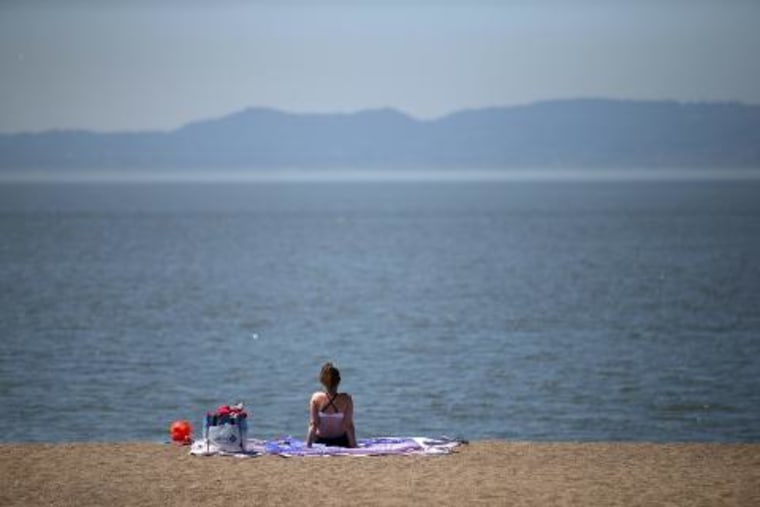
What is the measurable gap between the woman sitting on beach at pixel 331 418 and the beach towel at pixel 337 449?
0.47ft

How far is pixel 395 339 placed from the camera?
4594 cm

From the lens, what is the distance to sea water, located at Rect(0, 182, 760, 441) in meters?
29.8

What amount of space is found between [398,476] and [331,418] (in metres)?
1.83

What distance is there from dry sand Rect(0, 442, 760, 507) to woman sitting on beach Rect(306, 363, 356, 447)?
0.64 meters

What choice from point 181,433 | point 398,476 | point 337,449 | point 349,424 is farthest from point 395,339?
point 398,476

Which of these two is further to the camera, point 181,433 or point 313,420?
point 181,433

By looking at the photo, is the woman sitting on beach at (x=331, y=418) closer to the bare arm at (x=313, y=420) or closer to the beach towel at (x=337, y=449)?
the bare arm at (x=313, y=420)

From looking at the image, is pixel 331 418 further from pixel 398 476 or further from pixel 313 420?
pixel 398 476

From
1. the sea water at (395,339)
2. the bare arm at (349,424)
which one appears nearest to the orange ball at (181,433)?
the bare arm at (349,424)

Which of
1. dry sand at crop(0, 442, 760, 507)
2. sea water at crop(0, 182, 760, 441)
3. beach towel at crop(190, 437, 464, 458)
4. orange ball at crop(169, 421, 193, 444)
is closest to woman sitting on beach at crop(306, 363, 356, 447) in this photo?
beach towel at crop(190, 437, 464, 458)

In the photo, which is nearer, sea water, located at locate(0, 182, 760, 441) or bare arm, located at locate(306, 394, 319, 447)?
bare arm, located at locate(306, 394, 319, 447)

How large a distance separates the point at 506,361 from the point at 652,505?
2475 centimetres

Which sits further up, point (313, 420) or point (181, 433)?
point (313, 420)

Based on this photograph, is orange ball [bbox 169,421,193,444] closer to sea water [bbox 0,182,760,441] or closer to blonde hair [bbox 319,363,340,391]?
blonde hair [bbox 319,363,340,391]
